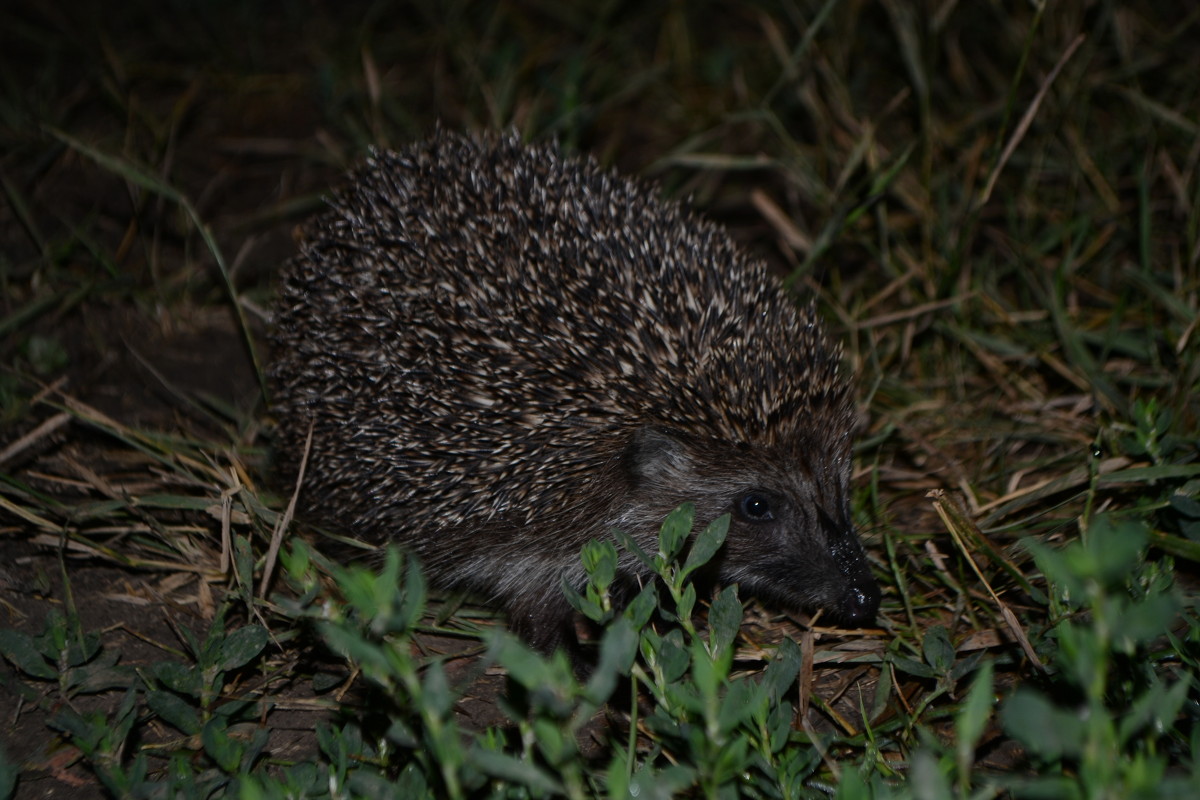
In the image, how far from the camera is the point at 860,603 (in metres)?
3.55

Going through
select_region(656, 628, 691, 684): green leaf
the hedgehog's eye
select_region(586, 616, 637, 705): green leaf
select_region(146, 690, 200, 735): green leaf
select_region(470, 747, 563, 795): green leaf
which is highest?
select_region(586, 616, 637, 705): green leaf

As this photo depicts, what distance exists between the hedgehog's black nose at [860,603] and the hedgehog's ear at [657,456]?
0.69 meters

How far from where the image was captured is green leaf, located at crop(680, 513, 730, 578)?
2871mm

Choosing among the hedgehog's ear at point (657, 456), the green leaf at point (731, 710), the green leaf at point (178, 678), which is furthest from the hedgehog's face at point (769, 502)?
the green leaf at point (178, 678)

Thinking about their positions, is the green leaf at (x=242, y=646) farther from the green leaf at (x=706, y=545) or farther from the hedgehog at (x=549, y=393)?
the green leaf at (x=706, y=545)

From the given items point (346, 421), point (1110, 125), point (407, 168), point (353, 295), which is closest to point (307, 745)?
point (346, 421)

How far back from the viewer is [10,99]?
6.38 m

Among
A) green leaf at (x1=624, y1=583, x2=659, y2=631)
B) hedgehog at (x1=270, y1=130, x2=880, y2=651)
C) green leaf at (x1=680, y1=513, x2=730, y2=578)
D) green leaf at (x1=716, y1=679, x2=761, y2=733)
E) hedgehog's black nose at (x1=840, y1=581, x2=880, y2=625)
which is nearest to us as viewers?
green leaf at (x1=716, y1=679, x2=761, y2=733)

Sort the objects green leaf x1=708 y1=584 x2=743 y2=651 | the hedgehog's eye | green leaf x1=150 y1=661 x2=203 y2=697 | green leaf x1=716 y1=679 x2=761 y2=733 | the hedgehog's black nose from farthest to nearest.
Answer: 1. the hedgehog's eye
2. the hedgehog's black nose
3. green leaf x1=150 y1=661 x2=203 y2=697
4. green leaf x1=708 y1=584 x2=743 y2=651
5. green leaf x1=716 y1=679 x2=761 y2=733

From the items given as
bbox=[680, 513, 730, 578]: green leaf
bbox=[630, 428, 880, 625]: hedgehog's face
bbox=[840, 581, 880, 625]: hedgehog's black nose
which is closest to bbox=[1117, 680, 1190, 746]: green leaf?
bbox=[680, 513, 730, 578]: green leaf

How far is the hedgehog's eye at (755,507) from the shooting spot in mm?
3789

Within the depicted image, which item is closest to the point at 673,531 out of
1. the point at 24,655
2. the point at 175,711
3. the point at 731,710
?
the point at 731,710

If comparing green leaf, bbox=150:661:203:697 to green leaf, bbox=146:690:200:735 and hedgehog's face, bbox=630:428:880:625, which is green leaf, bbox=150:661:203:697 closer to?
green leaf, bbox=146:690:200:735

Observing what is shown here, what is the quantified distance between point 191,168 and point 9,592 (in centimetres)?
328
